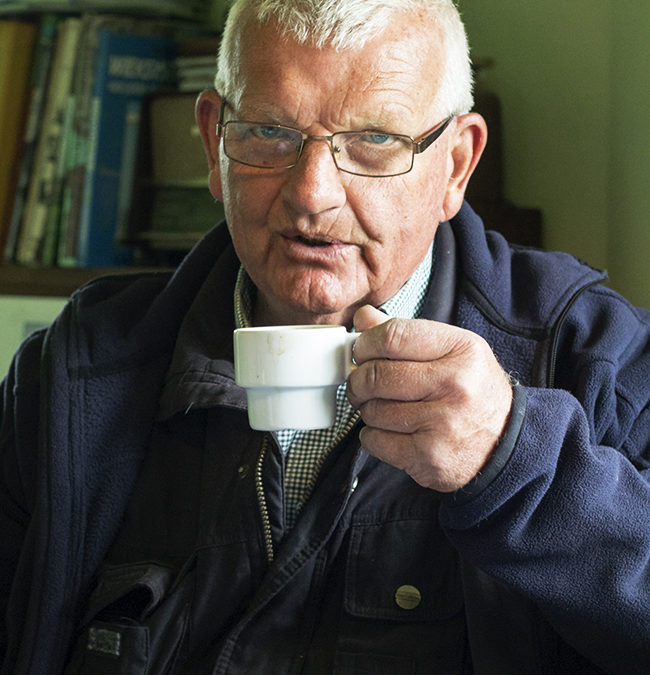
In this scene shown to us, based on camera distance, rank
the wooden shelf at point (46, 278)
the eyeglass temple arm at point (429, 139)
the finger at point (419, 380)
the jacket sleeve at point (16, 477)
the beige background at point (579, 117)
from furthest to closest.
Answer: the wooden shelf at point (46, 278), the beige background at point (579, 117), the jacket sleeve at point (16, 477), the eyeglass temple arm at point (429, 139), the finger at point (419, 380)

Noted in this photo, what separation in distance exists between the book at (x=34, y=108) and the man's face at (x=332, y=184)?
3.62 feet

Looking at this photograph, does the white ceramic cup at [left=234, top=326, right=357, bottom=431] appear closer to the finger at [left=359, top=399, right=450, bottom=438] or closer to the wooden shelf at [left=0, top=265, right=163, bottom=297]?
the finger at [left=359, top=399, right=450, bottom=438]

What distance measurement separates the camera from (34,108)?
222cm

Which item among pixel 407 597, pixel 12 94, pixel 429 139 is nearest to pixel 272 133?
pixel 429 139

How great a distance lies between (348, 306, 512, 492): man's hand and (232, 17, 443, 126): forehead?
41 cm

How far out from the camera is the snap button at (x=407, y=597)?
45.9 inches

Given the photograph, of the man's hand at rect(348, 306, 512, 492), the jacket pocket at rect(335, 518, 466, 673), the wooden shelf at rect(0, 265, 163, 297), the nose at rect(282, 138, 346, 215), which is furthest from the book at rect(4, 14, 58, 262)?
the man's hand at rect(348, 306, 512, 492)

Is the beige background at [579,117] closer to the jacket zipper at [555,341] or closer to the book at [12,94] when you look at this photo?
the jacket zipper at [555,341]

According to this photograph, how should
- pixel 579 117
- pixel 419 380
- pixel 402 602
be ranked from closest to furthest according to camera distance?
pixel 419 380
pixel 402 602
pixel 579 117

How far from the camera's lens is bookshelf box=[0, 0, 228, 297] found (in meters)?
2.19

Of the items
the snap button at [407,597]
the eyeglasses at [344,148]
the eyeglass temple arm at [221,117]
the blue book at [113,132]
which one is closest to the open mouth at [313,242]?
the eyeglasses at [344,148]

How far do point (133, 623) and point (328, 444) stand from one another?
373 millimetres

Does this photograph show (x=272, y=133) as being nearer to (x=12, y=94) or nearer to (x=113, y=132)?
(x=113, y=132)

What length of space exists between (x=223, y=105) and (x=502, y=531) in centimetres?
77
